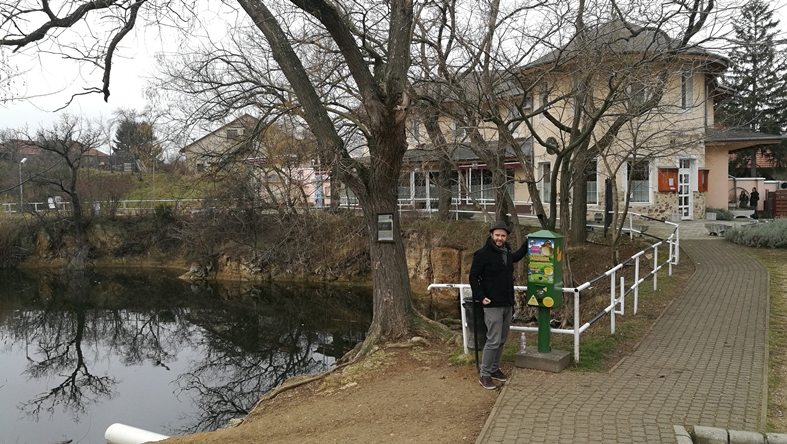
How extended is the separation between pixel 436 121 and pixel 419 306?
28.8ft

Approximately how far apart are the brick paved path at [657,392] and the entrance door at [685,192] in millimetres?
16787

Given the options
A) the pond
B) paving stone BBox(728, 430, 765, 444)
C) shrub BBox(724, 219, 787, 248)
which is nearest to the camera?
paving stone BBox(728, 430, 765, 444)

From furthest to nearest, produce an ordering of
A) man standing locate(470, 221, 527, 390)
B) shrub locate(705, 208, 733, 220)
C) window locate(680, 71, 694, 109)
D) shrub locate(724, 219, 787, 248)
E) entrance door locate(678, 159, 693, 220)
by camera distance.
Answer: shrub locate(705, 208, 733, 220)
entrance door locate(678, 159, 693, 220)
shrub locate(724, 219, 787, 248)
window locate(680, 71, 694, 109)
man standing locate(470, 221, 527, 390)

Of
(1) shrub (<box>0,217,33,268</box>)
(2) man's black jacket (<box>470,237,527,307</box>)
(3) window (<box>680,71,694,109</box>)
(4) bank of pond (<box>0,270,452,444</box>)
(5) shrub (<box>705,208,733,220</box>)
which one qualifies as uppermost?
(3) window (<box>680,71,694,109</box>)

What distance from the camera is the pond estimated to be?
12750mm

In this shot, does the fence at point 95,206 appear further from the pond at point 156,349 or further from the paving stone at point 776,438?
the paving stone at point 776,438

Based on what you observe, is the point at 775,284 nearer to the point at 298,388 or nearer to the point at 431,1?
the point at 431,1

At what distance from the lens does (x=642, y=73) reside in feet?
31.2

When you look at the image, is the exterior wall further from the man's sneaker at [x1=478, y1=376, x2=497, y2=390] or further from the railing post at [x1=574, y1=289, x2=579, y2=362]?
the man's sneaker at [x1=478, y1=376, x2=497, y2=390]

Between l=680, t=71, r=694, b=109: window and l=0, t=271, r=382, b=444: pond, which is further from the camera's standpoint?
l=0, t=271, r=382, b=444: pond

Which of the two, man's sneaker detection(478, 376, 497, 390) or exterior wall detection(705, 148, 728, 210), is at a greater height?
exterior wall detection(705, 148, 728, 210)

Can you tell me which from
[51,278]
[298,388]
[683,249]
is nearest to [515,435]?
[298,388]

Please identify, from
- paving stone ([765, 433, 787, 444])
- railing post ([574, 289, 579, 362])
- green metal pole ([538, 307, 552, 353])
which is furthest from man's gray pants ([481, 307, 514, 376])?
paving stone ([765, 433, 787, 444])

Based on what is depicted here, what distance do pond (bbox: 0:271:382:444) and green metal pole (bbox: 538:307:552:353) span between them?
731 cm
